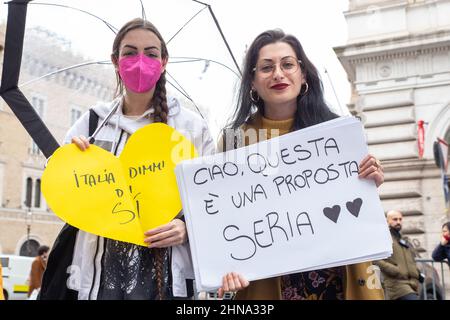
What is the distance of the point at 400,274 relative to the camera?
19.1 feet

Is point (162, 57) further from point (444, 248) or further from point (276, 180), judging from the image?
point (444, 248)

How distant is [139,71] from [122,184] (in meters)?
0.41

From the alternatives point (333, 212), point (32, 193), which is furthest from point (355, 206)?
point (32, 193)

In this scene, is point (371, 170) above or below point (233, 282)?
above

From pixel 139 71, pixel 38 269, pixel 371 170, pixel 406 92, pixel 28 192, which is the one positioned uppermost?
pixel 28 192

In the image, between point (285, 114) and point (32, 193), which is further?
point (32, 193)

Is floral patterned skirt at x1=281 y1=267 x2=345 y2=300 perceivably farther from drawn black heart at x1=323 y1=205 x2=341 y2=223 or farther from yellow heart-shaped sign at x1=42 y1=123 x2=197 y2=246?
yellow heart-shaped sign at x1=42 y1=123 x2=197 y2=246

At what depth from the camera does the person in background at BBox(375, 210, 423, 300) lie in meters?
5.77

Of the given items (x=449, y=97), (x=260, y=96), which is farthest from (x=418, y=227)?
(x=260, y=96)

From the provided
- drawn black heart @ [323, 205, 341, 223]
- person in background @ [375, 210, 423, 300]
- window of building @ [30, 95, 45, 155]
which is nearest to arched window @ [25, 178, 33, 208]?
person in background @ [375, 210, 423, 300]

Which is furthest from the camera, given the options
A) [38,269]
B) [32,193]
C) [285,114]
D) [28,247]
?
[28,247]

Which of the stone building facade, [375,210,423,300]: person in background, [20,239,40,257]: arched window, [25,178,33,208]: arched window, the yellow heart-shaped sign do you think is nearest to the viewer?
the yellow heart-shaped sign

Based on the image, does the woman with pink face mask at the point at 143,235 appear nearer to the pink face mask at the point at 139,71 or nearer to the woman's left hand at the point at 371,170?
the pink face mask at the point at 139,71
